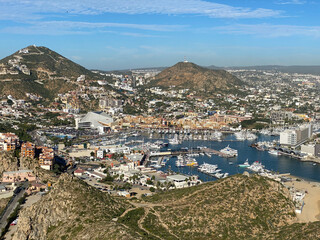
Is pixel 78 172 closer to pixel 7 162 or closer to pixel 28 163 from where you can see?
pixel 28 163

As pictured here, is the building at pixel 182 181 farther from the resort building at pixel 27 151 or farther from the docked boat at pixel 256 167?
the resort building at pixel 27 151

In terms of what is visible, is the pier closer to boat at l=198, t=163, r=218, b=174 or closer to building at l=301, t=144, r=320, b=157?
boat at l=198, t=163, r=218, b=174

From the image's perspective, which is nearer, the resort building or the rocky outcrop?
the rocky outcrop

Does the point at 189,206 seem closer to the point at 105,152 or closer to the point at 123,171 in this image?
the point at 123,171

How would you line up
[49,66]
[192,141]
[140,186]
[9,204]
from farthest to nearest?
[49,66] < [192,141] < [140,186] < [9,204]

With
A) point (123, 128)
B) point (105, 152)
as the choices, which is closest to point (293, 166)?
point (105, 152)

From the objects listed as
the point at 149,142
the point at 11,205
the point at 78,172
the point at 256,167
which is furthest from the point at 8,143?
the point at 256,167


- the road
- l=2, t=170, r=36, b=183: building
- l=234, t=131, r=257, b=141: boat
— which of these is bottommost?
l=234, t=131, r=257, b=141: boat

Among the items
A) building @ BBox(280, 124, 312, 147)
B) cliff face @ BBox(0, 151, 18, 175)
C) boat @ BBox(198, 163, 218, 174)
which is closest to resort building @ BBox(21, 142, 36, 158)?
cliff face @ BBox(0, 151, 18, 175)

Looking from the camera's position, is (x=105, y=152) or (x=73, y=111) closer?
(x=105, y=152)
